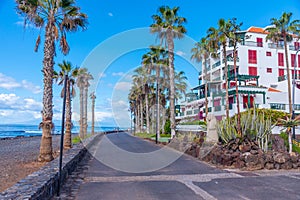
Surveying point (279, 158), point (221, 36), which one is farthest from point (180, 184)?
point (221, 36)

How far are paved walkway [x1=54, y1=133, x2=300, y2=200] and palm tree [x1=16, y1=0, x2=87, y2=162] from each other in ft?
7.70

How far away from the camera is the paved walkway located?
7.11 meters

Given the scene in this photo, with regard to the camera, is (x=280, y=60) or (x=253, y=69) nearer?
(x=253, y=69)

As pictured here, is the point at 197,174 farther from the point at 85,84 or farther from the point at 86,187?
the point at 85,84

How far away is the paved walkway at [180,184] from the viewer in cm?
711

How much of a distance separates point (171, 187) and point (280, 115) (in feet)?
54.8

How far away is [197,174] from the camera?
33.7 ft

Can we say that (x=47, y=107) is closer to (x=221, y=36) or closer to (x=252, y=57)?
(x=221, y=36)

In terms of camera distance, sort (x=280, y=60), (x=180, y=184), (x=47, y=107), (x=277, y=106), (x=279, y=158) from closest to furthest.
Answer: (x=180, y=184) < (x=279, y=158) < (x=47, y=107) < (x=277, y=106) < (x=280, y=60)

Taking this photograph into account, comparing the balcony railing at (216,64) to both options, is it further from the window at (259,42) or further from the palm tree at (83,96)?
the palm tree at (83,96)

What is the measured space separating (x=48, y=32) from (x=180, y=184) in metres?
9.00

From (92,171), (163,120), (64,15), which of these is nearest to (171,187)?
(92,171)

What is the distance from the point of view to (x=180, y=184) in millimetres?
8477

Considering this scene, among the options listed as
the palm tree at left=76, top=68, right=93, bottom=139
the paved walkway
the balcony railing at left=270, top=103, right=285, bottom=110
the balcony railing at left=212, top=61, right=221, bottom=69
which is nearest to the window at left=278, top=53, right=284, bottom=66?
the balcony railing at left=212, top=61, right=221, bottom=69
